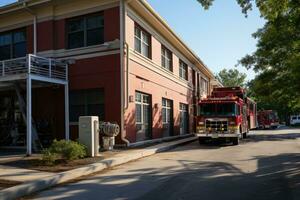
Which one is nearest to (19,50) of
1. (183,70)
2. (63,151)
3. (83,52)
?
(83,52)

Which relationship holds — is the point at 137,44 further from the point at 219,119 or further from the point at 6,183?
the point at 6,183

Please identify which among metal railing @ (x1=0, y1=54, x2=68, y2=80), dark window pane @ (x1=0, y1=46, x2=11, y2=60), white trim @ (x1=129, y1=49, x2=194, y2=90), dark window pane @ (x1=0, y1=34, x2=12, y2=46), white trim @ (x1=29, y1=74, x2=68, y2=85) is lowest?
white trim @ (x1=29, y1=74, x2=68, y2=85)

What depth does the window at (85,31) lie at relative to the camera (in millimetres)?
21203

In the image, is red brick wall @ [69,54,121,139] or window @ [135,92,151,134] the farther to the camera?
window @ [135,92,151,134]

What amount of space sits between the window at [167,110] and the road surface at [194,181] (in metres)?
12.0

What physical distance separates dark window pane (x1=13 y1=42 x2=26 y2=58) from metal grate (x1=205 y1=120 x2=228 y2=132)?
10964mm

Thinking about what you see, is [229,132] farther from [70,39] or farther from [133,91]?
[70,39]

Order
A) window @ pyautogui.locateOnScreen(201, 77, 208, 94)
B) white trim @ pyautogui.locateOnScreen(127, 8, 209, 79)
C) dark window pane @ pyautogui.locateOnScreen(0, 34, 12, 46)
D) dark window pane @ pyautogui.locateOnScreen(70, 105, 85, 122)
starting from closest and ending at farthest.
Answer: dark window pane @ pyautogui.locateOnScreen(70, 105, 85, 122) < white trim @ pyautogui.locateOnScreen(127, 8, 209, 79) < dark window pane @ pyautogui.locateOnScreen(0, 34, 12, 46) < window @ pyautogui.locateOnScreen(201, 77, 208, 94)

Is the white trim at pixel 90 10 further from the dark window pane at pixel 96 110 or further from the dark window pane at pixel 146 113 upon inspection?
the dark window pane at pixel 146 113

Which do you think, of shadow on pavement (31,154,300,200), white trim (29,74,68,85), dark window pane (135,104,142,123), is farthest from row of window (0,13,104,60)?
shadow on pavement (31,154,300,200)

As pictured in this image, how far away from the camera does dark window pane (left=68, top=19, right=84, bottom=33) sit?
71.4ft

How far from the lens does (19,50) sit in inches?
938

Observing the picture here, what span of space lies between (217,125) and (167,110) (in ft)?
19.4

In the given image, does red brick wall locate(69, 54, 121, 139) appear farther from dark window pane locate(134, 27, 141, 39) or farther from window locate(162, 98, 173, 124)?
window locate(162, 98, 173, 124)
